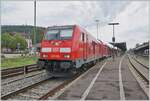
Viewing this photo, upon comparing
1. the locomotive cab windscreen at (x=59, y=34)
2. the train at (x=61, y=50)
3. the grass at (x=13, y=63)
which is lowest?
the grass at (x=13, y=63)

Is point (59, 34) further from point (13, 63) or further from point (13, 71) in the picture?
point (13, 63)

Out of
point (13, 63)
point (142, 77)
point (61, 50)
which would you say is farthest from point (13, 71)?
point (13, 63)

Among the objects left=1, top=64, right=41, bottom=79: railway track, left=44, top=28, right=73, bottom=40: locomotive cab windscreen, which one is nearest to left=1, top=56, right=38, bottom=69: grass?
left=1, top=64, right=41, bottom=79: railway track

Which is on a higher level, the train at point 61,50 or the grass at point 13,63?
the train at point 61,50

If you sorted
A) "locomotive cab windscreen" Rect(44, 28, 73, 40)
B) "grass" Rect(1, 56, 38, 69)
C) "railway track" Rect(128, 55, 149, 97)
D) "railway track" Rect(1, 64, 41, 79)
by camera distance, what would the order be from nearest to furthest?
"railway track" Rect(128, 55, 149, 97) < "locomotive cab windscreen" Rect(44, 28, 73, 40) < "railway track" Rect(1, 64, 41, 79) < "grass" Rect(1, 56, 38, 69)

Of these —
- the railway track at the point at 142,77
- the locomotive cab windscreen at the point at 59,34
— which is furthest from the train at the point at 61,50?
the railway track at the point at 142,77

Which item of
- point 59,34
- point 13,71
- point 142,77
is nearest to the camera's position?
point 59,34

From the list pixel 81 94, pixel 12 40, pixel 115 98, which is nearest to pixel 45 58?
pixel 81 94

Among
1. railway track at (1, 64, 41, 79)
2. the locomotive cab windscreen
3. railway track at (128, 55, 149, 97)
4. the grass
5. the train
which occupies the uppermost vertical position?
the locomotive cab windscreen

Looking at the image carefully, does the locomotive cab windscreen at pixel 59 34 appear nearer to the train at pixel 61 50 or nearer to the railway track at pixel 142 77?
the train at pixel 61 50

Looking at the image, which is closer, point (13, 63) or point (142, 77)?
point (142, 77)

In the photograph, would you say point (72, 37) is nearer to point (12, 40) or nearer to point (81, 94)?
point (81, 94)

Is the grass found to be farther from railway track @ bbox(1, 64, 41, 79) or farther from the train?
the train

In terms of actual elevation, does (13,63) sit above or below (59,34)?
below
